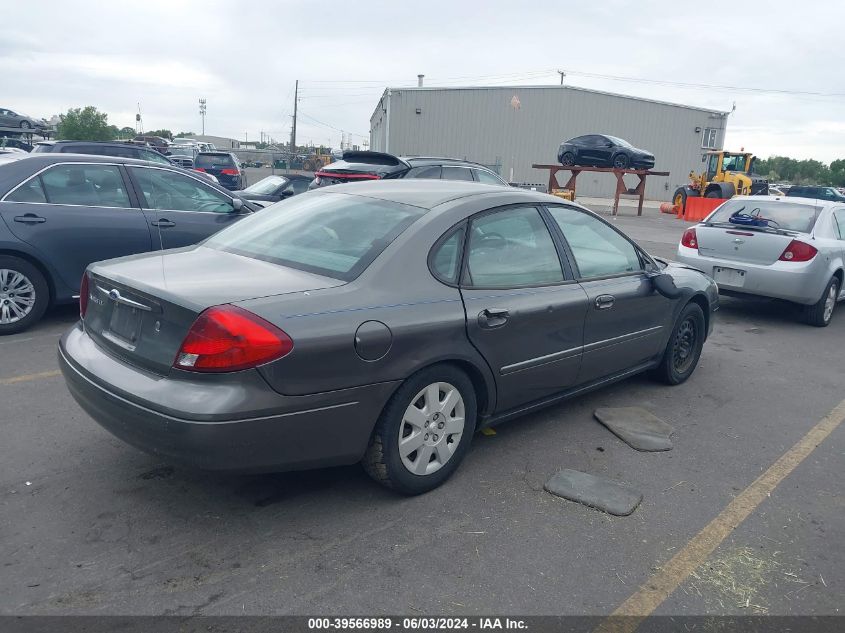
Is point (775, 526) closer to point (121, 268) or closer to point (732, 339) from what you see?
point (121, 268)

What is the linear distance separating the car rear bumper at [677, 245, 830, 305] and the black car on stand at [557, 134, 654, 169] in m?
17.9

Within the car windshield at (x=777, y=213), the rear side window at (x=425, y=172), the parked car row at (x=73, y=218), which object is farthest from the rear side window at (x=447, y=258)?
the rear side window at (x=425, y=172)

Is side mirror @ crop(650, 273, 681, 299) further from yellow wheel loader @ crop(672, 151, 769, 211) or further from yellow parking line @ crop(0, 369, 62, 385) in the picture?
yellow wheel loader @ crop(672, 151, 769, 211)

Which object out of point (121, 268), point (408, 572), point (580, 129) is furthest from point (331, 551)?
point (580, 129)

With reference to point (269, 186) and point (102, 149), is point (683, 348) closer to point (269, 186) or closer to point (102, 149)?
point (269, 186)

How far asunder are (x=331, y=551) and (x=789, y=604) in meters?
1.88

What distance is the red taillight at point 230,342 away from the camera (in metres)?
2.83

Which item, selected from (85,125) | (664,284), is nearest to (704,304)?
(664,284)

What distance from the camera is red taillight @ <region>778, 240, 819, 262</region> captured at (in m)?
7.72

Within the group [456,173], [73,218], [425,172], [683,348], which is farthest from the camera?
[456,173]

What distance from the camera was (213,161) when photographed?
23.5 metres

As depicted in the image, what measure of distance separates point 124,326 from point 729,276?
698cm

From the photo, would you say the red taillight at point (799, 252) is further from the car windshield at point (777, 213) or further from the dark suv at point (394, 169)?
the dark suv at point (394, 169)

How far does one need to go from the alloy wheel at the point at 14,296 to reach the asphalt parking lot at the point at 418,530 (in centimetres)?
175
